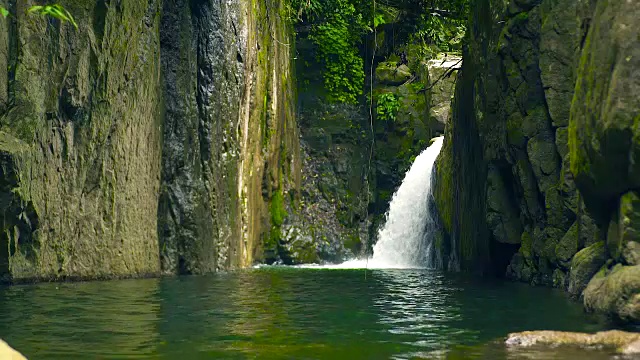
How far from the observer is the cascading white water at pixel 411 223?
2436 cm

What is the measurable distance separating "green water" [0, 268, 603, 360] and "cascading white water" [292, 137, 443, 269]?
9.38 m

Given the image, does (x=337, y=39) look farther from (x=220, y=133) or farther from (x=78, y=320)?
(x=78, y=320)

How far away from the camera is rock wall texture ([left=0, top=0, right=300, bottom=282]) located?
1298 centimetres

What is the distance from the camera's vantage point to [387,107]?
28.4 m

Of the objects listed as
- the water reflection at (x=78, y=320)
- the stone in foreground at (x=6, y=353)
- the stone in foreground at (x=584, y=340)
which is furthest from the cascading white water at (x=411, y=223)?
the stone in foreground at (x=6, y=353)

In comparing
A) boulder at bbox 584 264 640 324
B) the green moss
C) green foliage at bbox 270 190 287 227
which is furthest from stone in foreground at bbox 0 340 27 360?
green foliage at bbox 270 190 287 227

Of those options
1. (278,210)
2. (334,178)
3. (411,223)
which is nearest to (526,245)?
(411,223)

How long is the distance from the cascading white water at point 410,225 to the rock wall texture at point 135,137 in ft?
12.8

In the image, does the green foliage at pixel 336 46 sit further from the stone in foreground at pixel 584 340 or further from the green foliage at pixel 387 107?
the stone in foreground at pixel 584 340

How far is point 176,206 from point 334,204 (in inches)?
407

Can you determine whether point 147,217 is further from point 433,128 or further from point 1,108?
point 433,128

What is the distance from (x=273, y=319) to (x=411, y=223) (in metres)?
A: 16.3

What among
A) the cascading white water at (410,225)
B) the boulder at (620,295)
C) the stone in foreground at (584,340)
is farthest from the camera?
the cascading white water at (410,225)

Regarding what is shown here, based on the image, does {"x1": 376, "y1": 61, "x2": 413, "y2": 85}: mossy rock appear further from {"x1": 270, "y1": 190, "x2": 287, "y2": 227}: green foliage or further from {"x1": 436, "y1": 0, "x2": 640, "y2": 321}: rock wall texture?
{"x1": 436, "y1": 0, "x2": 640, "y2": 321}: rock wall texture
